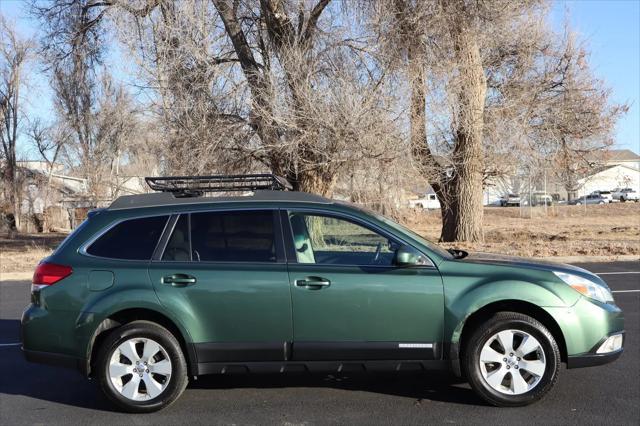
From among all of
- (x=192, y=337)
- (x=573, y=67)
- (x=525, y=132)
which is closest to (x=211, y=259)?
(x=192, y=337)

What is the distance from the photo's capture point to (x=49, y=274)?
16.4ft

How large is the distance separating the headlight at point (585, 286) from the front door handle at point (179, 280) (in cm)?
298

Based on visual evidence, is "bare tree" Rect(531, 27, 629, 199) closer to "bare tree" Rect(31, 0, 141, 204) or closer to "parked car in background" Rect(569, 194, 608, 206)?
"bare tree" Rect(31, 0, 141, 204)

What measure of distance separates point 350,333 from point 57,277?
243 cm

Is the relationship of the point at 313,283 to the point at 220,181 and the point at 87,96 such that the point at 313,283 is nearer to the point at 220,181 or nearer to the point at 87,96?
the point at 220,181

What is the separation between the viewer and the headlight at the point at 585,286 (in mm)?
5000

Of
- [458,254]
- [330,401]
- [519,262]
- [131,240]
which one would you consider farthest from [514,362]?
[131,240]

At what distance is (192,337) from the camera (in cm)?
489

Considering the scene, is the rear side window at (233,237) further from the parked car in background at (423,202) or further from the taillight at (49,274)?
the parked car in background at (423,202)


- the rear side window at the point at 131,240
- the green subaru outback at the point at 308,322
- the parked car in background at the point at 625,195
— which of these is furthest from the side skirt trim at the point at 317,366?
the parked car in background at the point at 625,195

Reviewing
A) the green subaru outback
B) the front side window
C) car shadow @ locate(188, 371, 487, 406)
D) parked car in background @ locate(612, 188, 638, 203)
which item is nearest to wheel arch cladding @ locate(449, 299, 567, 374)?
the green subaru outback

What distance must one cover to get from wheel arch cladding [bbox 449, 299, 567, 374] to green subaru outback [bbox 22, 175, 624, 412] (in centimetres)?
1

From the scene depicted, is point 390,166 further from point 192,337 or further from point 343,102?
point 192,337

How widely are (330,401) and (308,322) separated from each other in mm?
764
